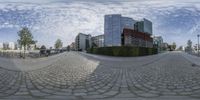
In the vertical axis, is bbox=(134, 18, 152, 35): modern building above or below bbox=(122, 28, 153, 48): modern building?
above

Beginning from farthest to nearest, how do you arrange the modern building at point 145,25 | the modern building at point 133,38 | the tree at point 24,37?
1. the tree at point 24,37
2. the modern building at point 133,38
3. the modern building at point 145,25

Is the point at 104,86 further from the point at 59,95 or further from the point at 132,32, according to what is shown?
the point at 132,32

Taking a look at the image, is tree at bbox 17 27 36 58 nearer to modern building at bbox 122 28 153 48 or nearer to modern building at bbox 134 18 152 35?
modern building at bbox 122 28 153 48

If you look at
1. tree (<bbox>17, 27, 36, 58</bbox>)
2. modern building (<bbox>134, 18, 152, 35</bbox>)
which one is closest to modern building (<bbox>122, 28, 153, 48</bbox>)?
modern building (<bbox>134, 18, 152, 35</bbox>)

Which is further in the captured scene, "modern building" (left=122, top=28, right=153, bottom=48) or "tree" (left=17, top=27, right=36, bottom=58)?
"tree" (left=17, top=27, right=36, bottom=58)

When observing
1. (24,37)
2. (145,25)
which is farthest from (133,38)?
(24,37)

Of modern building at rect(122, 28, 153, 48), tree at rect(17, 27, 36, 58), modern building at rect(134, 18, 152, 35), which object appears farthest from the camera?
tree at rect(17, 27, 36, 58)

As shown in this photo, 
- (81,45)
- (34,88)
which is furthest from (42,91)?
(81,45)

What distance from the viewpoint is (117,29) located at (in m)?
32.8

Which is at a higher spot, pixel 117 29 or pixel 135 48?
pixel 117 29

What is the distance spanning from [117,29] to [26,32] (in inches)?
625

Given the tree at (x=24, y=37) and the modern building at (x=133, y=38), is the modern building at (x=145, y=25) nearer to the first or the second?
the modern building at (x=133, y=38)

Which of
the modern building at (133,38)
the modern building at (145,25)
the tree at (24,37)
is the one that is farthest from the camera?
the tree at (24,37)

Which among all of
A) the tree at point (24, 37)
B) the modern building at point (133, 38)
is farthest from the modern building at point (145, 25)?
the tree at point (24, 37)
